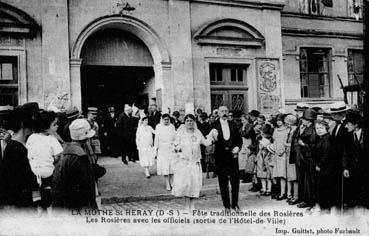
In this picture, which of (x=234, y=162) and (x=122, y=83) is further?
(x=122, y=83)

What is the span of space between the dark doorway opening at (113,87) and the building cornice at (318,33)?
5.94m

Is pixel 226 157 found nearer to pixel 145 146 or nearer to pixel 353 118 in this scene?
pixel 353 118

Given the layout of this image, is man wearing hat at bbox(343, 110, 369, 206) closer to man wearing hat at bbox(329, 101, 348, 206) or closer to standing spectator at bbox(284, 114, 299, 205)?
man wearing hat at bbox(329, 101, 348, 206)

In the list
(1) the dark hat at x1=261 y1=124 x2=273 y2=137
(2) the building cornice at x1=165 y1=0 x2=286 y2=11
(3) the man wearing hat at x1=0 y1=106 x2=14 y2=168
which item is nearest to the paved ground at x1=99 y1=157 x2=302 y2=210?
(1) the dark hat at x1=261 y1=124 x2=273 y2=137

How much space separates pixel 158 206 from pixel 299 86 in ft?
32.4

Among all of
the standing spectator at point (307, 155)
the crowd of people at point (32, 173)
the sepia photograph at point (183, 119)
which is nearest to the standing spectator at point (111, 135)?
the sepia photograph at point (183, 119)

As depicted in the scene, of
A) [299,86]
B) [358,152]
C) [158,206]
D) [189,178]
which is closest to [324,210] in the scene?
[358,152]

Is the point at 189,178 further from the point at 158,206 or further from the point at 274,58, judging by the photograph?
the point at 274,58

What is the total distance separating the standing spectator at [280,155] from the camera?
7.41m

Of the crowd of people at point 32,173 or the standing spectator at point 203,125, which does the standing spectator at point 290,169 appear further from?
the crowd of people at point 32,173

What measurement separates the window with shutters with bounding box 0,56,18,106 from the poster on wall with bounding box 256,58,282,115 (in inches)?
300

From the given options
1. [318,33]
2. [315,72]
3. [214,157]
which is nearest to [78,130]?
[214,157]

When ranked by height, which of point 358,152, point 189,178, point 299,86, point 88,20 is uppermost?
point 88,20

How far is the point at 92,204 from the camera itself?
3.87 meters
